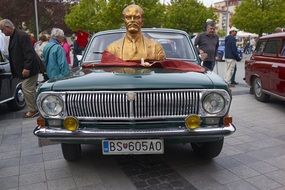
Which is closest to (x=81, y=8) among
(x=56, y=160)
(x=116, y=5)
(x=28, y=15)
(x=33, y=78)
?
(x=28, y=15)

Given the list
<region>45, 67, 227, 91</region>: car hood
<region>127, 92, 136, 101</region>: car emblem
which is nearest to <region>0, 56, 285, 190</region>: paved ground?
<region>127, 92, 136, 101</region>: car emblem

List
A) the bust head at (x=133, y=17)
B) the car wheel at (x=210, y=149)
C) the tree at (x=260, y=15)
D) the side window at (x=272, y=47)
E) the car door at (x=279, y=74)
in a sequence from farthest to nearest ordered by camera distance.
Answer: the tree at (x=260, y=15)
the side window at (x=272, y=47)
the car door at (x=279, y=74)
the bust head at (x=133, y=17)
the car wheel at (x=210, y=149)

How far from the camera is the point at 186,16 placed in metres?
35.3

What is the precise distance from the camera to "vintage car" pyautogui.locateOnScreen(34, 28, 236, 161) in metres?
3.97

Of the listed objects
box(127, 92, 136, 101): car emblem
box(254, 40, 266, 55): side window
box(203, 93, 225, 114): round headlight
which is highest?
box(254, 40, 266, 55): side window

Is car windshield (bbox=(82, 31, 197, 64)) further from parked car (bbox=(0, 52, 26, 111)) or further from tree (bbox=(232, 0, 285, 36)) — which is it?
tree (bbox=(232, 0, 285, 36))

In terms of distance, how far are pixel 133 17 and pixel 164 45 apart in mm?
888

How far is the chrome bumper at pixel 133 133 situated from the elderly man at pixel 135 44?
1443 mm

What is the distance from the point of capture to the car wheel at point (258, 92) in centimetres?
922

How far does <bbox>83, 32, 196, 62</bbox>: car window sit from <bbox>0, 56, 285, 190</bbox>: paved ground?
4.33ft

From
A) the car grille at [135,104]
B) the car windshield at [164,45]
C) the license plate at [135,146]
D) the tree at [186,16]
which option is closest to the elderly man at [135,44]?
the car windshield at [164,45]

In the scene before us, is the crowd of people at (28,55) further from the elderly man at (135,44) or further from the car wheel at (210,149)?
the car wheel at (210,149)

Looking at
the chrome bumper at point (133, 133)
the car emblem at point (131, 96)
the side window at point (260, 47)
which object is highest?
the side window at point (260, 47)

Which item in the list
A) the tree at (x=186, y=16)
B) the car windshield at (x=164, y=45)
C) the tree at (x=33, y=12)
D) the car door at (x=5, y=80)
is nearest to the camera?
the car windshield at (x=164, y=45)
